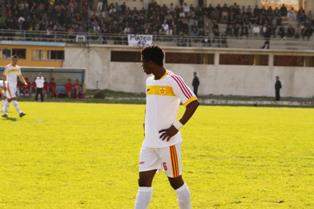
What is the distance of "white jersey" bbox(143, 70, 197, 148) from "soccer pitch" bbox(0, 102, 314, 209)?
2127mm

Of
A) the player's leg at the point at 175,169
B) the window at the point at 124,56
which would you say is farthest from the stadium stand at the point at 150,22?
the player's leg at the point at 175,169

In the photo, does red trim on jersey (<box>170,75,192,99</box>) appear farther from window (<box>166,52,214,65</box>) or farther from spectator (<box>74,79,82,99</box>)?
window (<box>166,52,214,65</box>)

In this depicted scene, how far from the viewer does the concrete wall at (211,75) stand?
60125mm

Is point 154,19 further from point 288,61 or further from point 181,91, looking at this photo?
point 181,91

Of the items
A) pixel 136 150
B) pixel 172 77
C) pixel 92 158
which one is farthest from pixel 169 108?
pixel 136 150

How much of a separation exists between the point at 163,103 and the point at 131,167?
6.27 metres

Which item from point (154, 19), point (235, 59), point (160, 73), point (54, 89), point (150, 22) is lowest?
point (54, 89)

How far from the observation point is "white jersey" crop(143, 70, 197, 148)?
8555 mm

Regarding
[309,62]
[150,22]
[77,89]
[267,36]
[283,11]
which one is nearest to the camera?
[77,89]

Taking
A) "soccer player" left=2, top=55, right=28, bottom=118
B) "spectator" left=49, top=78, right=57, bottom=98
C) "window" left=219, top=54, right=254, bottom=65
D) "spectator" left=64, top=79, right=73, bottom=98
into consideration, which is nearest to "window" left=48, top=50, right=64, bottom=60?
"spectator" left=49, top=78, right=57, bottom=98

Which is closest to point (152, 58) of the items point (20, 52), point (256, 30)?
point (20, 52)

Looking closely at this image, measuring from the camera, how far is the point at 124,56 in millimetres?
60469

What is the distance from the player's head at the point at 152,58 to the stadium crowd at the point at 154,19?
2104 inches

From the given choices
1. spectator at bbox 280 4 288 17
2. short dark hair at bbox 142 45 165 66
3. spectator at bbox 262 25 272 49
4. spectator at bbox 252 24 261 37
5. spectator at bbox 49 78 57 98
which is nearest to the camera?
short dark hair at bbox 142 45 165 66
